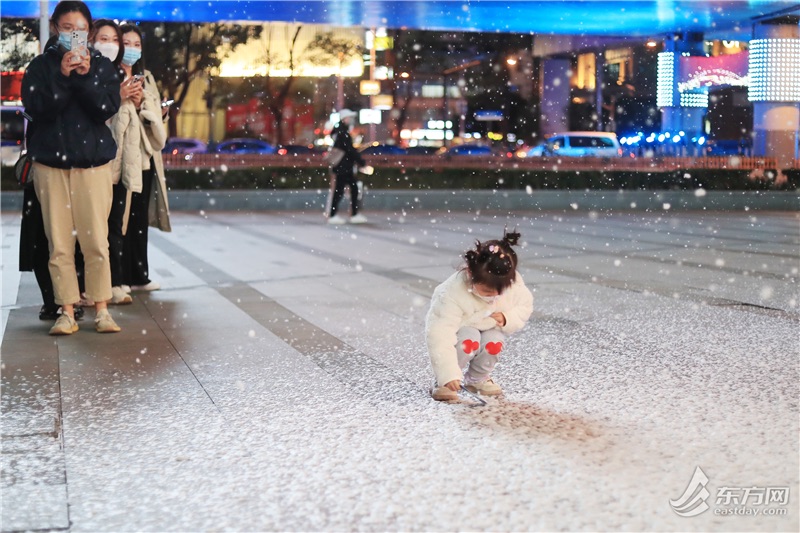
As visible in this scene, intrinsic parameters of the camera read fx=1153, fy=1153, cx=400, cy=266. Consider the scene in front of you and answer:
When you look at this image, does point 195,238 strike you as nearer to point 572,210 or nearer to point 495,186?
point 572,210

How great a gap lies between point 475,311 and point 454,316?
0.34 ft

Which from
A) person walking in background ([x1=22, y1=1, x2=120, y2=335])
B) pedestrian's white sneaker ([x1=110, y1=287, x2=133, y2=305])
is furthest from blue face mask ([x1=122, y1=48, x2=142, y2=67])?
pedestrian's white sneaker ([x1=110, y1=287, x2=133, y2=305])

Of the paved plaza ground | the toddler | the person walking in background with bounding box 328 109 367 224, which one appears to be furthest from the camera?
the person walking in background with bounding box 328 109 367 224

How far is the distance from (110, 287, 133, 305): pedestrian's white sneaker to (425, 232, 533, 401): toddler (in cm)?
380

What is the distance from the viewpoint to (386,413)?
469 cm

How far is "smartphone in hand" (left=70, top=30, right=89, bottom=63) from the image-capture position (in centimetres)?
630

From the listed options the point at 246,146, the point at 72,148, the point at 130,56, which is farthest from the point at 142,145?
the point at 246,146

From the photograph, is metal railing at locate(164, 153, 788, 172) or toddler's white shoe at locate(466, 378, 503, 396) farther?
metal railing at locate(164, 153, 788, 172)

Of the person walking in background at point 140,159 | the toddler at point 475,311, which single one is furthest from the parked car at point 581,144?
the toddler at point 475,311

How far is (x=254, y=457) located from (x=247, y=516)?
64cm

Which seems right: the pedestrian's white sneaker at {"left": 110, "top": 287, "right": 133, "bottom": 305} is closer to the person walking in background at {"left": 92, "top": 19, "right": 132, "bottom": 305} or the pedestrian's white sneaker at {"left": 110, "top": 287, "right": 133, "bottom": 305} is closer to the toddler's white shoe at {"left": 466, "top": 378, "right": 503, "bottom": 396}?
the person walking in background at {"left": 92, "top": 19, "right": 132, "bottom": 305}

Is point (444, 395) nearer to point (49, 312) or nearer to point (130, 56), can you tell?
point (49, 312)

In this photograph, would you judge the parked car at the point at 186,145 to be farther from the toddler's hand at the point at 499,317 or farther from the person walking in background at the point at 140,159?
the toddler's hand at the point at 499,317

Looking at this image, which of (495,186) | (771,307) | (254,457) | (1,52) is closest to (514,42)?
(1,52)
